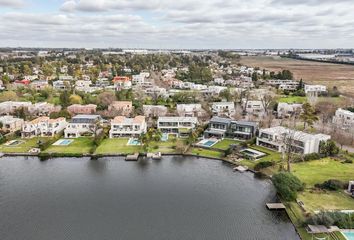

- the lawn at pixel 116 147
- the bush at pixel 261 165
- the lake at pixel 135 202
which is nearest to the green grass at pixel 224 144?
the lake at pixel 135 202

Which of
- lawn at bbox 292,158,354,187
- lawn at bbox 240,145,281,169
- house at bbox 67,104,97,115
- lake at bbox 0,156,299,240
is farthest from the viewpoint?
house at bbox 67,104,97,115

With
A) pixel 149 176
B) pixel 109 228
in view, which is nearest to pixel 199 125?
pixel 149 176

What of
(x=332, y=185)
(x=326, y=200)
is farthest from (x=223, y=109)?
(x=326, y=200)

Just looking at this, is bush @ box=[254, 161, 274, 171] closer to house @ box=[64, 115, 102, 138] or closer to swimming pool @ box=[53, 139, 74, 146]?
house @ box=[64, 115, 102, 138]

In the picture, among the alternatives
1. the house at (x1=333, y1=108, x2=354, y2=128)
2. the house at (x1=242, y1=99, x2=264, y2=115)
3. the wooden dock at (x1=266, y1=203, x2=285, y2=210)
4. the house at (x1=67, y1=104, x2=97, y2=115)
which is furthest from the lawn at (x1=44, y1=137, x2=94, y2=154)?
the house at (x1=333, y1=108, x2=354, y2=128)

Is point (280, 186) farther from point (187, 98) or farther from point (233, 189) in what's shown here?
point (187, 98)

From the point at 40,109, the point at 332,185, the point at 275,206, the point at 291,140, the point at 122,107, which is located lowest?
the point at 275,206

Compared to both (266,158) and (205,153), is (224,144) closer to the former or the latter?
(205,153)
